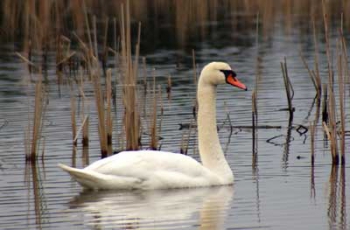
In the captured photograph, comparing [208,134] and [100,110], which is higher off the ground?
[100,110]

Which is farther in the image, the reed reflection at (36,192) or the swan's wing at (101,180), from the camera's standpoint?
the swan's wing at (101,180)

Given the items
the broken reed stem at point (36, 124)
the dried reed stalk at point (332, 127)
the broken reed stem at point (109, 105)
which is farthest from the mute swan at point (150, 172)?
the broken reed stem at point (36, 124)

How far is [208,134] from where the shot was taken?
1188 cm

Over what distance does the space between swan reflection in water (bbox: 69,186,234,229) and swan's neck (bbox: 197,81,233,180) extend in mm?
376

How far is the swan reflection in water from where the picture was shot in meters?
9.60

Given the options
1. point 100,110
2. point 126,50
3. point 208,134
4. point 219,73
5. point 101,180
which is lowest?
point 101,180

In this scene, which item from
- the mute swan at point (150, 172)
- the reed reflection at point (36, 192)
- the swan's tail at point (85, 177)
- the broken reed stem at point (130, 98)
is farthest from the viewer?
the broken reed stem at point (130, 98)

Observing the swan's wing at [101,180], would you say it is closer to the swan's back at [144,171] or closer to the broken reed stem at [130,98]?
the swan's back at [144,171]

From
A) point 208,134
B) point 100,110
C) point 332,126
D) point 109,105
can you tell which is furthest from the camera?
point 100,110

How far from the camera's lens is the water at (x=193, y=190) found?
9751 millimetres

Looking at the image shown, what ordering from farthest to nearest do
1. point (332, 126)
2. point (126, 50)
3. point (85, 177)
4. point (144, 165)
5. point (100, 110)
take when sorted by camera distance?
point (126, 50), point (100, 110), point (332, 126), point (144, 165), point (85, 177)

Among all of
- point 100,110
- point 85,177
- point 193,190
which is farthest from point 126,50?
point 85,177

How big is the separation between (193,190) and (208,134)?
812mm

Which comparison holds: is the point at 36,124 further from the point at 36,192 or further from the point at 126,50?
the point at 36,192
